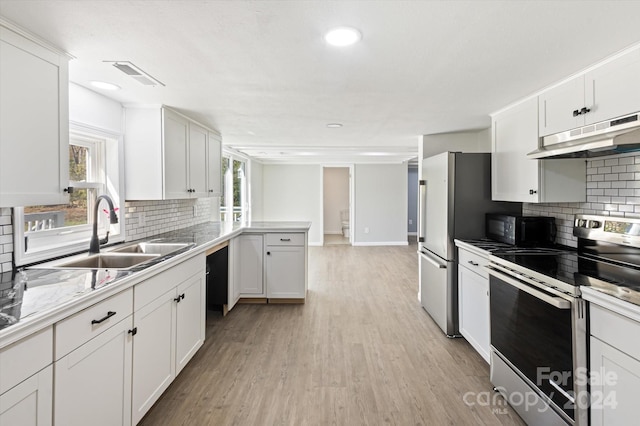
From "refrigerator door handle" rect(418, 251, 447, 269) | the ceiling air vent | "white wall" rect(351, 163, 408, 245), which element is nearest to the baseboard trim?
"white wall" rect(351, 163, 408, 245)

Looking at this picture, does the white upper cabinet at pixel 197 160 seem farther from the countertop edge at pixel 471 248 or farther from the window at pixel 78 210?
the countertop edge at pixel 471 248

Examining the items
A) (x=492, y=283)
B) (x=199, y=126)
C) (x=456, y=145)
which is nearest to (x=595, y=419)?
(x=492, y=283)

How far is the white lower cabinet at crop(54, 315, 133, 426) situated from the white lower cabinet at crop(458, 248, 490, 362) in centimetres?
235

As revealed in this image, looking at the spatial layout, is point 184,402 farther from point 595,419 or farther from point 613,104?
point 613,104

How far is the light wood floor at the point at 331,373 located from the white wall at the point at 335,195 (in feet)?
21.0

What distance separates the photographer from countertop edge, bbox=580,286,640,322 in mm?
1213

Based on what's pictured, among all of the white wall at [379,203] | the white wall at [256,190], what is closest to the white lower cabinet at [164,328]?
the white wall at [256,190]

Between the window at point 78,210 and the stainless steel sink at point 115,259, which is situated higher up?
the window at point 78,210

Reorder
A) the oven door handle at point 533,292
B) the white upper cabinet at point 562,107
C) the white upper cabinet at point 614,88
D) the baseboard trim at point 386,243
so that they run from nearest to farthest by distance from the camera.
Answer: the oven door handle at point 533,292 < the white upper cabinet at point 614,88 < the white upper cabinet at point 562,107 < the baseboard trim at point 386,243

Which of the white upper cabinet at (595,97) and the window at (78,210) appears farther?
the window at (78,210)

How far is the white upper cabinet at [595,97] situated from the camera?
Answer: 1628 millimetres

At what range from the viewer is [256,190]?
7.67 m

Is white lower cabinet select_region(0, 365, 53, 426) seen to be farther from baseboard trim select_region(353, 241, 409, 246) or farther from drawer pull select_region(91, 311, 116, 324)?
baseboard trim select_region(353, 241, 409, 246)

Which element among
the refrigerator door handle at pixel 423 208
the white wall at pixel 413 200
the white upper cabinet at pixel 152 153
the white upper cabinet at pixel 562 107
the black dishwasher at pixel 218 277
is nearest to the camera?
the white upper cabinet at pixel 562 107
